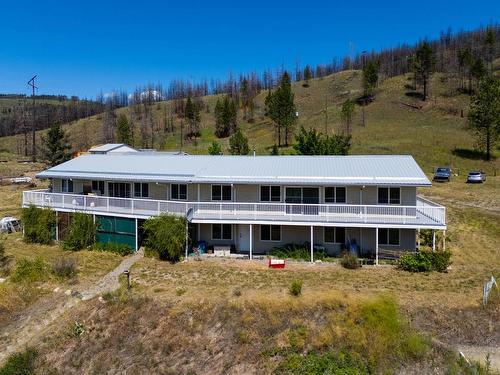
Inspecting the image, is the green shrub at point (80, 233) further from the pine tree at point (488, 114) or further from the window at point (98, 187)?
the pine tree at point (488, 114)

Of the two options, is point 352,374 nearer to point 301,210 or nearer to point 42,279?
point 301,210

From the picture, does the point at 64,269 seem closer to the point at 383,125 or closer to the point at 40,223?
the point at 40,223

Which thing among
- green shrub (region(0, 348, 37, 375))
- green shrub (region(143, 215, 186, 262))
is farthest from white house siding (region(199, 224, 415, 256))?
green shrub (region(0, 348, 37, 375))

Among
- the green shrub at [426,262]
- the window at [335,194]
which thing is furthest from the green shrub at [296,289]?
the window at [335,194]

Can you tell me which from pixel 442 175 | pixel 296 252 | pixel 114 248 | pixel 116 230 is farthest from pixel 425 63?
pixel 114 248

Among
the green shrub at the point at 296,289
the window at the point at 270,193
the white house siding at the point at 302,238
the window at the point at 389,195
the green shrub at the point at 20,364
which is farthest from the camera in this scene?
the window at the point at 270,193

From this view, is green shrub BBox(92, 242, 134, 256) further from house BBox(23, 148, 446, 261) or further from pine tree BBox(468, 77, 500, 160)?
pine tree BBox(468, 77, 500, 160)

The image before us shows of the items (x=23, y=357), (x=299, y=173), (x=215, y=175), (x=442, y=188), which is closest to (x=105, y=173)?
(x=215, y=175)
